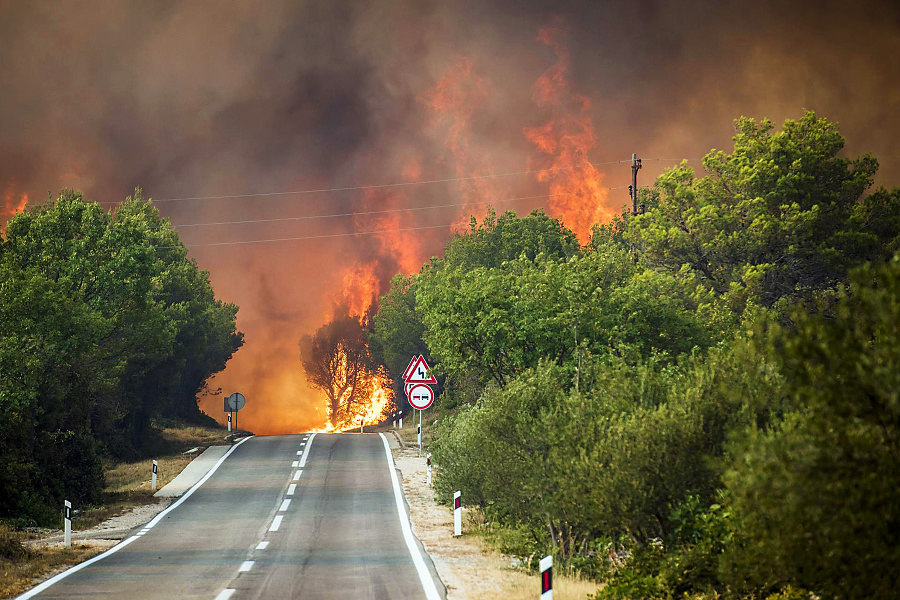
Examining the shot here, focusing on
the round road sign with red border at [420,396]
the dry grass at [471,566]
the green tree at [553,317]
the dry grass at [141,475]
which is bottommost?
the dry grass at [471,566]

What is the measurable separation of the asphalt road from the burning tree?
2082 inches

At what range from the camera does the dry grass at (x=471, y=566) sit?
14674 mm

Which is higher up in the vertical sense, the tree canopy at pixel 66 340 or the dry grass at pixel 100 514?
the tree canopy at pixel 66 340

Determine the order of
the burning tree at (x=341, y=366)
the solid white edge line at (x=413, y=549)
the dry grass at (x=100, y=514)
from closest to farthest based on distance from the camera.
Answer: the solid white edge line at (x=413, y=549), the dry grass at (x=100, y=514), the burning tree at (x=341, y=366)

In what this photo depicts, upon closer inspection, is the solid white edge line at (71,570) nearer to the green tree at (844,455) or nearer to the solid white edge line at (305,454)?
the green tree at (844,455)

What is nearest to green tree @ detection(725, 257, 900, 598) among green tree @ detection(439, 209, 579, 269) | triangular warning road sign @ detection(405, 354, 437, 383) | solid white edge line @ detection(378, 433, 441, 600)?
solid white edge line @ detection(378, 433, 441, 600)

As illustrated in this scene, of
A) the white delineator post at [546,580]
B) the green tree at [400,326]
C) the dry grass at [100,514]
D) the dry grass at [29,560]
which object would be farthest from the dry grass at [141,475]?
the green tree at [400,326]

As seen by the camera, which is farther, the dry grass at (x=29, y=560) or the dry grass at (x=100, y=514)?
the dry grass at (x=100, y=514)

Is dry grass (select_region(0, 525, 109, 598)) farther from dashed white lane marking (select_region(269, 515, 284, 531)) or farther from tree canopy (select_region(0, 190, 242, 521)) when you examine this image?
tree canopy (select_region(0, 190, 242, 521))

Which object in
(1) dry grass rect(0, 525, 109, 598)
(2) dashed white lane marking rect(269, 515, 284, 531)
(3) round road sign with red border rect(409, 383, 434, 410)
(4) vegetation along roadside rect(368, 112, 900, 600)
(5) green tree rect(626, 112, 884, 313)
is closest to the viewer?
(4) vegetation along roadside rect(368, 112, 900, 600)

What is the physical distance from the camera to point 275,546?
66.4 ft

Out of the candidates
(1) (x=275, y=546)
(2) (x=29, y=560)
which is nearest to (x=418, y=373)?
(1) (x=275, y=546)

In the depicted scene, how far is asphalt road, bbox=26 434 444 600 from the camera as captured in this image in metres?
15.2

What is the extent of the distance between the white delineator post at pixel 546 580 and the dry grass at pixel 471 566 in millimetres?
1995
